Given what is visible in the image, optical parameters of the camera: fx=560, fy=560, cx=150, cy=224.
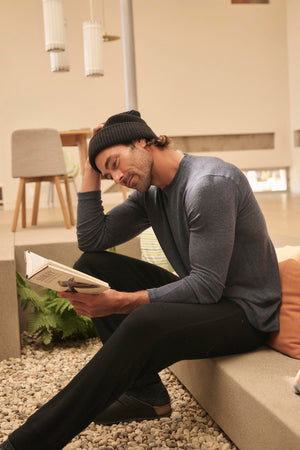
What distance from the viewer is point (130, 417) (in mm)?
1869

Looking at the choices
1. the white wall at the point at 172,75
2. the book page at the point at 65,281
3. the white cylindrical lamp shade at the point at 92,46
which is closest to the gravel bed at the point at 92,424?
the book page at the point at 65,281

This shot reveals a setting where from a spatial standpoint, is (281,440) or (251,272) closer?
(281,440)

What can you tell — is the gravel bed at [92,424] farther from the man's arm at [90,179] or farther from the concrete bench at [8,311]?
the man's arm at [90,179]

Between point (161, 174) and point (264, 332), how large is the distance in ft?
1.92

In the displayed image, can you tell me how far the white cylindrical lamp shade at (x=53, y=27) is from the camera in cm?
458

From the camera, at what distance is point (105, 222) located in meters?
2.10

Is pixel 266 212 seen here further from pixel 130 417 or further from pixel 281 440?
pixel 281 440

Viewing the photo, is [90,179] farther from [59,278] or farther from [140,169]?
[59,278]

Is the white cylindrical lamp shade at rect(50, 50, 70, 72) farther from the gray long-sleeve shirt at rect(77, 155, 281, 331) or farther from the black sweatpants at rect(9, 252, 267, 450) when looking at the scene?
the black sweatpants at rect(9, 252, 267, 450)

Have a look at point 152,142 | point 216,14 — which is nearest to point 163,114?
point 216,14

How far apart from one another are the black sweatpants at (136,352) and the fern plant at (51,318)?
1.40m

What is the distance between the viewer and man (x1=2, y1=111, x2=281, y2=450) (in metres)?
1.41

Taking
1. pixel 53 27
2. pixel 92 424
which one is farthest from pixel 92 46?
pixel 92 424

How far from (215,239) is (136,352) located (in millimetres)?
373
